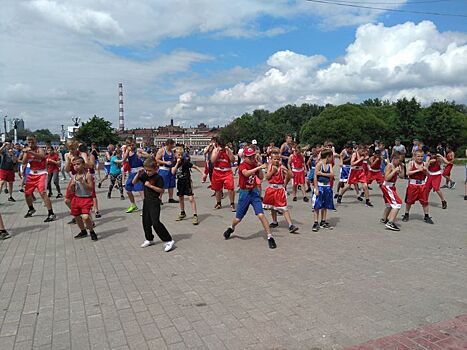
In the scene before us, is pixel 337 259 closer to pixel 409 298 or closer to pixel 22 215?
pixel 409 298

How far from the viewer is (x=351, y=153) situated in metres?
12.0

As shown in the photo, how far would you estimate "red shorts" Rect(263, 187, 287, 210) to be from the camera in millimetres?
7098

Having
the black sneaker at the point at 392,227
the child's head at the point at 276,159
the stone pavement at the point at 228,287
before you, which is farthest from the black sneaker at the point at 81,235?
the black sneaker at the point at 392,227

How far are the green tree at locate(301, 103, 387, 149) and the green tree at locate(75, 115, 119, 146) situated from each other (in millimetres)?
39324

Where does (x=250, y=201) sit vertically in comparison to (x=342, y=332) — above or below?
above

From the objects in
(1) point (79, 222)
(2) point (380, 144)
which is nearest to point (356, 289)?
(1) point (79, 222)

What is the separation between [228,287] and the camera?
175 inches

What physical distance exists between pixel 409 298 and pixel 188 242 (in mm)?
3667

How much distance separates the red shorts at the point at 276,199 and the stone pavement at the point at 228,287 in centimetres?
54

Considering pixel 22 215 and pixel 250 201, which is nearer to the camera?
pixel 250 201

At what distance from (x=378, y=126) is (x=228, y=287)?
6277 centimetres

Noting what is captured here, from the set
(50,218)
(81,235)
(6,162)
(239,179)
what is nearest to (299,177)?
(239,179)

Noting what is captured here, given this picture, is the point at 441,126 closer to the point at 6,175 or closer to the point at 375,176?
the point at 375,176

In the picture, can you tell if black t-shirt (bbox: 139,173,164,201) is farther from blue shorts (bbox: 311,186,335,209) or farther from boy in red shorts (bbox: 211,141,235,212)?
blue shorts (bbox: 311,186,335,209)
